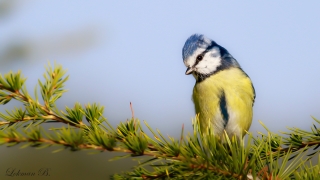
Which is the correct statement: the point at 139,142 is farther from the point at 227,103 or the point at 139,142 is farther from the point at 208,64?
the point at 208,64

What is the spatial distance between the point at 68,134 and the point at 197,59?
54.8 inches

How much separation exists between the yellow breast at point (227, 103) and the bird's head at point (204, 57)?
3.8 inches

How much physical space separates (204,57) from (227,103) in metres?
0.30

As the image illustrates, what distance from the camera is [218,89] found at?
2.08 metres

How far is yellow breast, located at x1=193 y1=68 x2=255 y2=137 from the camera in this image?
2047 mm


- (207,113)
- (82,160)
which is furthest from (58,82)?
(82,160)

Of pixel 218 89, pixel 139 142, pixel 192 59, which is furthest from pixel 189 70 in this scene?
pixel 139 142

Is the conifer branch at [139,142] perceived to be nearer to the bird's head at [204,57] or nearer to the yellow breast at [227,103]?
the yellow breast at [227,103]

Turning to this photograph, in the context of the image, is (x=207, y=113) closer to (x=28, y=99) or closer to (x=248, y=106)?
(x=248, y=106)

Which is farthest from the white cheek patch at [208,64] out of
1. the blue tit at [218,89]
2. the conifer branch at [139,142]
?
the conifer branch at [139,142]

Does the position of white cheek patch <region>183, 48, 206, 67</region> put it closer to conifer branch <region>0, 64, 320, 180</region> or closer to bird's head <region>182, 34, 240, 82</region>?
bird's head <region>182, 34, 240, 82</region>

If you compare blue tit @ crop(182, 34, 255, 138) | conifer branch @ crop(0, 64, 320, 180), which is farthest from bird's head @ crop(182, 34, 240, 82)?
conifer branch @ crop(0, 64, 320, 180)

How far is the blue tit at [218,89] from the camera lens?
205 centimetres

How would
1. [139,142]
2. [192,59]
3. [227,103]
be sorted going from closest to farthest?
1. [139,142]
2. [227,103]
3. [192,59]
